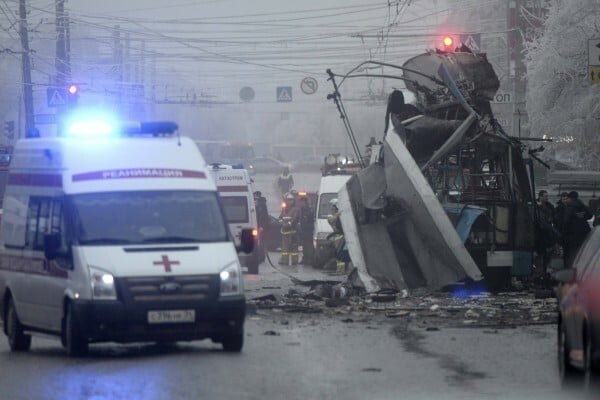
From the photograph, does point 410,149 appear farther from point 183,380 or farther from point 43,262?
point 183,380

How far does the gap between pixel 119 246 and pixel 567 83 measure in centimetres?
3869

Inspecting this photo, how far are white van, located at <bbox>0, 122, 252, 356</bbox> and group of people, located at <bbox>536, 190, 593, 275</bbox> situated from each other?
9673 mm

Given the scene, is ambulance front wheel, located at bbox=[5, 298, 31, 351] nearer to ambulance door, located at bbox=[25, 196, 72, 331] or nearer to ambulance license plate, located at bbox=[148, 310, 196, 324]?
ambulance door, located at bbox=[25, 196, 72, 331]

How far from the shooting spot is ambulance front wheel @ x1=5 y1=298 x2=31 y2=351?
1562 cm

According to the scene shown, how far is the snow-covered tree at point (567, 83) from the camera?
48250 mm

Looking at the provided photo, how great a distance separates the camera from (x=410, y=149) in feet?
77.5

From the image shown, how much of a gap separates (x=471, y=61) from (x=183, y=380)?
1393 centimetres

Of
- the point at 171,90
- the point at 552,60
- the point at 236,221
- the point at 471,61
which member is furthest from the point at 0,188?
the point at 171,90

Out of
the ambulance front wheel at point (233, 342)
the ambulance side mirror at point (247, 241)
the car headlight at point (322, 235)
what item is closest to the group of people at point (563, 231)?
the car headlight at point (322, 235)

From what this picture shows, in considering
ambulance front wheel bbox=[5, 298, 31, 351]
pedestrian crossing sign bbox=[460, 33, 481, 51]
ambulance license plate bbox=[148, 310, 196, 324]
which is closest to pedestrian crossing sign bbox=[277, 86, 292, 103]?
pedestrian crossing sign bbox=[460, 33, 481, 51]

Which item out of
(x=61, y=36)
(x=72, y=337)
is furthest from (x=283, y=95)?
(x=72, y=337)

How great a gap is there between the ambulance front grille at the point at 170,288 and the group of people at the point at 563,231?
1054 centimetres

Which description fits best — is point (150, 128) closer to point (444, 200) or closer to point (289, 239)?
point (444, 200)

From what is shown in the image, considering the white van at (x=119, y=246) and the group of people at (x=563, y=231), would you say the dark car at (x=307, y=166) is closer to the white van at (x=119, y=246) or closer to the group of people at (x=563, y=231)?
the group of people at (x=563, y=231)
